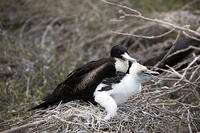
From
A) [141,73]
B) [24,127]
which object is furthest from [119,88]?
[24,127]

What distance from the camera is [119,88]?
9.37 ft

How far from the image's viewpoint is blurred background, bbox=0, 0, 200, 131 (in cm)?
390

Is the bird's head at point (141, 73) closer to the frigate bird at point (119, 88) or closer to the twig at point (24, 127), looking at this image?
the frigate bird at point (119, 88)

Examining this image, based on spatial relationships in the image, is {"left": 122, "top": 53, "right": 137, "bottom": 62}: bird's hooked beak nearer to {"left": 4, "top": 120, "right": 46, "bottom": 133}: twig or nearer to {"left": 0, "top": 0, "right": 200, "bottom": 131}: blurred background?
{"left": 0, "top": 0, "right": 200, "bottom": 131}: blurred background

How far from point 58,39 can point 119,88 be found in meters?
2.74

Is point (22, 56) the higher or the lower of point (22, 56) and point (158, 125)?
the higher

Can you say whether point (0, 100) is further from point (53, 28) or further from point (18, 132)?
point (53, 28)

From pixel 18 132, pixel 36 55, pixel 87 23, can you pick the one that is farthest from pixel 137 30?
pixel 18 132

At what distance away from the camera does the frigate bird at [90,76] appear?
291 centimetres

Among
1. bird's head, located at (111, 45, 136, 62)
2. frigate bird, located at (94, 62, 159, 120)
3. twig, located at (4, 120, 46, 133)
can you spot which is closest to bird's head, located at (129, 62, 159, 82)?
frigate bird, located at (94, 62, 159, 120)

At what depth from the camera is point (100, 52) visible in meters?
4.89

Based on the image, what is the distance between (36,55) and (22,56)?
0.19 meters


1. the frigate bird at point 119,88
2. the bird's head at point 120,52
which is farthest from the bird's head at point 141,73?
the bird's head at point 120,52

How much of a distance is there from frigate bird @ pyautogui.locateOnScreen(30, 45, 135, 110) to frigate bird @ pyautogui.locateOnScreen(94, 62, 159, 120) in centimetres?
6
